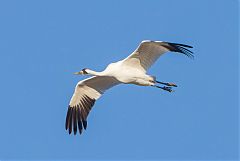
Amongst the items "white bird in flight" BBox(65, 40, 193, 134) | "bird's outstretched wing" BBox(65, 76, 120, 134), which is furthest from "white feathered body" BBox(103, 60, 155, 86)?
"bird's outstretched wing" BBox(65, 76, 120, 134)

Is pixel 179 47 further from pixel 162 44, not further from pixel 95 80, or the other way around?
pixel 95 80

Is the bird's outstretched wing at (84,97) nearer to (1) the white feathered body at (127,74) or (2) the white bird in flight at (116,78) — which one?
(2) the white bird in flight at (116,78)

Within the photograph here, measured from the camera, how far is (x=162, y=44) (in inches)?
788

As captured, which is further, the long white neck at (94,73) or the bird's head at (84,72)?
the bird's head at (84,72)

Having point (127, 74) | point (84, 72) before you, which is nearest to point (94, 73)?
point (84, 72)

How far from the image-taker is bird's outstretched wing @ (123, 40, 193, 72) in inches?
782

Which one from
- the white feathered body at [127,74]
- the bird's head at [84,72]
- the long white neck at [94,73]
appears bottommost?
the white feathered body at [127,74]

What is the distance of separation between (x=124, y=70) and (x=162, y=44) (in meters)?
1.29

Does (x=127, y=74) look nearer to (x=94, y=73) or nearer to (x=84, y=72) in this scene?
(x=94, y=73)

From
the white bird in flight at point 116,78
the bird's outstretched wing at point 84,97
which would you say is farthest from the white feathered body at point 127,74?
the bird's outstretched wing at point 84,97

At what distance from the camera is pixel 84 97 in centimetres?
2209

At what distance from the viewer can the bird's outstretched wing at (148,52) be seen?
1988cm

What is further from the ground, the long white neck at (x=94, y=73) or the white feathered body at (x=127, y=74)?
the long white neck at (x=94, y=73)

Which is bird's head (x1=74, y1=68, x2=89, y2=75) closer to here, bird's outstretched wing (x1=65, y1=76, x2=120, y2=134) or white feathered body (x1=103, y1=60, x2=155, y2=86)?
bird's outstretched wing (x1=65, y1=76, x2=120, y2=134)
